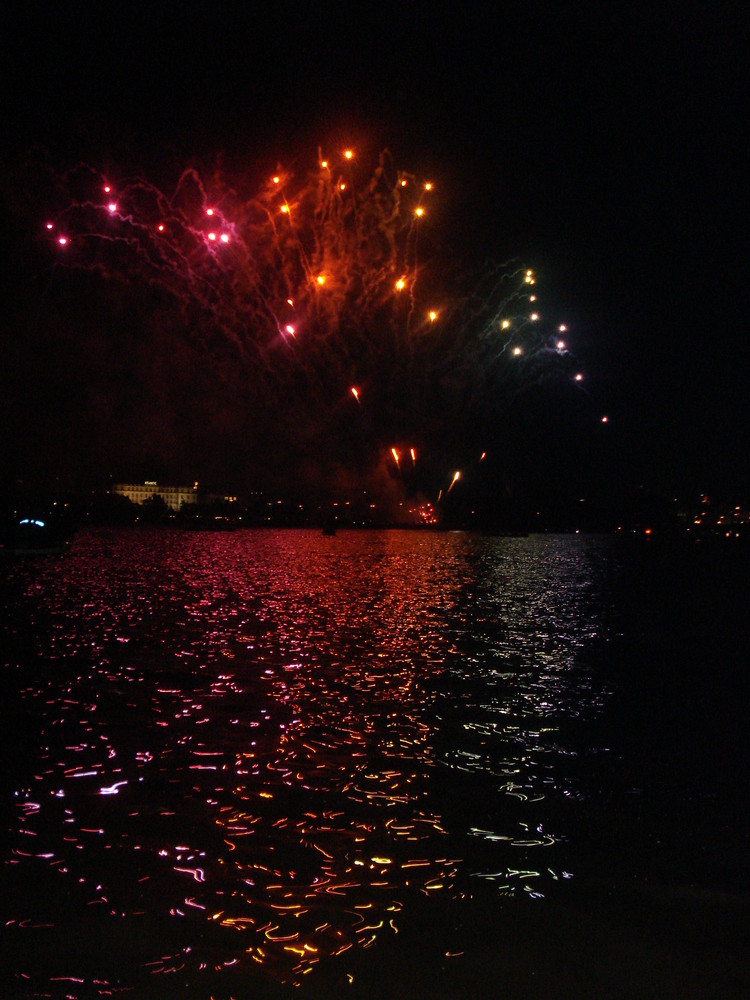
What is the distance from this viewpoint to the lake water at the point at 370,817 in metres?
2.99

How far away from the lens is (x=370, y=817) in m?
4.41

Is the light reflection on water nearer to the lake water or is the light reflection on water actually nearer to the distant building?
the lake water

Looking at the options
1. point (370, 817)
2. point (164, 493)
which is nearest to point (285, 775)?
point (370, 817)

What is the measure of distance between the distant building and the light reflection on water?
129 m

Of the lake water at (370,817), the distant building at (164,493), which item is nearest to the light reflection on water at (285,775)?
the lake water at (370,817)

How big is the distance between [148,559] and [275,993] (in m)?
26.3

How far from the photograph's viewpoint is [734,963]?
3.00 m

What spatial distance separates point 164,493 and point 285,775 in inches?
5494

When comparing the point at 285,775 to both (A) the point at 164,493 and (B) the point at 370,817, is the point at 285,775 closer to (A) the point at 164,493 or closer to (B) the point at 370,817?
(B) the point at 370,817

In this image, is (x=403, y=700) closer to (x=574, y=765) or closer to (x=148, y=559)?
(x=574, y=765)

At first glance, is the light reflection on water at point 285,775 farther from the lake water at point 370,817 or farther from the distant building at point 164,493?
the distant building at point 164,493

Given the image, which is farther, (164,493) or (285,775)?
(164,493)

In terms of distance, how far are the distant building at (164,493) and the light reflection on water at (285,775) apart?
129m

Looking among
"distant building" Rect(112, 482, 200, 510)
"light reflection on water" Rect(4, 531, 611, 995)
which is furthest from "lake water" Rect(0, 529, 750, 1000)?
"distant building" Rect(112, 482, 200, 510)
